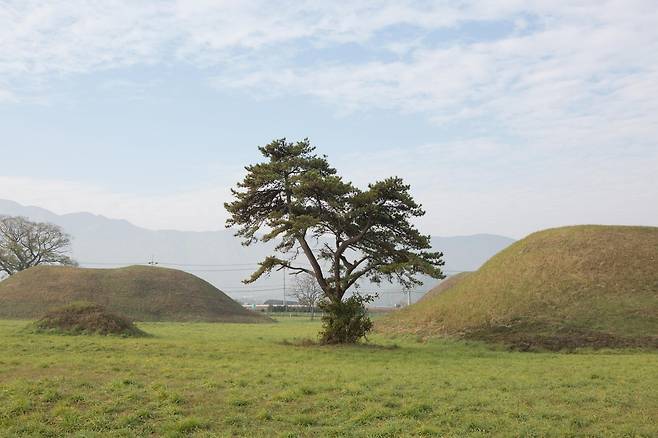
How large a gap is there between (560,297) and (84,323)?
3902 cm

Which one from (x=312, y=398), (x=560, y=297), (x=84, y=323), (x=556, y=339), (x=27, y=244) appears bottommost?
(x=556, y=339)

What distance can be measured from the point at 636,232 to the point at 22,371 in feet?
185

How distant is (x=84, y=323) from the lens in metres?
41.4

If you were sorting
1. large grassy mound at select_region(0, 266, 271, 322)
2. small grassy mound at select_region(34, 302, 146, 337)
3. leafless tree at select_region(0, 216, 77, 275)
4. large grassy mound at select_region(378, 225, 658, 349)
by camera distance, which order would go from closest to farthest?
large grassy mound at select_region(378, 225, 658, 349), small grassy mound at select_region(34, 302, 146, 337), large grassy mound at select_region(0, 266, 271, 322), leafless tree at select_region(0, 216, 77, 275)

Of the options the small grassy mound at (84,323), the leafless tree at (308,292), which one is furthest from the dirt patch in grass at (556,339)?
the leafless tree at (308,292)

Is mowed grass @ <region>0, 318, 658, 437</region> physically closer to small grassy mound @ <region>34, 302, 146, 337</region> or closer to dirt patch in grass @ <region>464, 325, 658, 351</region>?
dirt patch in grass @ <region>464, 325, 658, 351</region>

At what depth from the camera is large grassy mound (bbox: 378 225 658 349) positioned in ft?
131

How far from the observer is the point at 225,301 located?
91.9m

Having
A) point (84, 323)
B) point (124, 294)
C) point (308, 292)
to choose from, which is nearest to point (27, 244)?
point (124, 294)

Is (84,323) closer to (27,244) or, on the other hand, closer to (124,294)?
(124,294)

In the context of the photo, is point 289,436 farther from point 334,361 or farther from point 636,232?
point 636,232

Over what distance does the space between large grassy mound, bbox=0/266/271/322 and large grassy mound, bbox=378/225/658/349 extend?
35.0 m

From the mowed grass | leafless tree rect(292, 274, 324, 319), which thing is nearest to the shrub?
the mowed grass

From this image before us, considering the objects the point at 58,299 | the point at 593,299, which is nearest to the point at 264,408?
the point at 593,299
